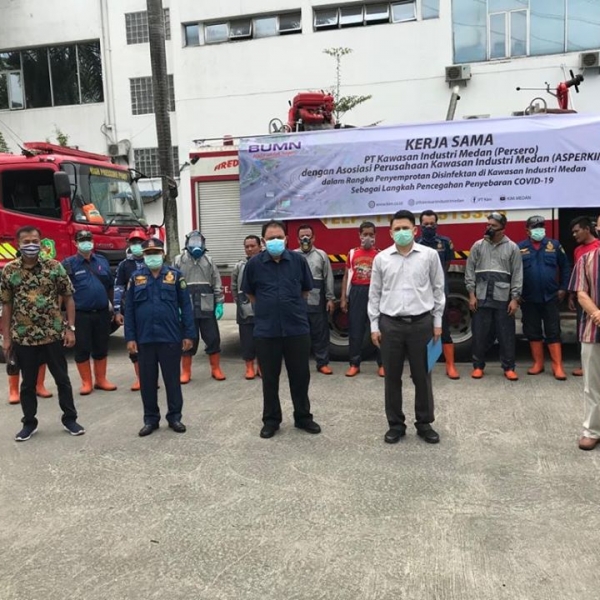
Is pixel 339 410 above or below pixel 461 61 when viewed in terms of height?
below

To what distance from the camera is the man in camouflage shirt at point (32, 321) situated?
5207 millimetres

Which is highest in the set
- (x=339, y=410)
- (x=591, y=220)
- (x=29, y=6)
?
(x=29, y=6)

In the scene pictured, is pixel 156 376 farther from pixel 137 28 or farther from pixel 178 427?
pixel 137 28

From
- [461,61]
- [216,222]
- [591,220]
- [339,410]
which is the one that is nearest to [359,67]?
[461,61]

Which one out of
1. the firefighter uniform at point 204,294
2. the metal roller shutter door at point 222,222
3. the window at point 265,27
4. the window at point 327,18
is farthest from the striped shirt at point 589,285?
the window at point 265,27

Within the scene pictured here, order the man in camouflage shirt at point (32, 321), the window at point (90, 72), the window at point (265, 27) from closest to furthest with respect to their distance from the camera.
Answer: the man in camouflage shirt at point (32, 321)
the window at point (265, 27)
the window at point (90, 72)

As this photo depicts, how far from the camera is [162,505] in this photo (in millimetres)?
3891

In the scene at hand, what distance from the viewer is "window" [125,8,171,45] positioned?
66.9 ft

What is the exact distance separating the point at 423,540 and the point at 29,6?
23686mm

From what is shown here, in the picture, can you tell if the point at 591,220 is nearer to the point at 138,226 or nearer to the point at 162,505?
the point at 162,505

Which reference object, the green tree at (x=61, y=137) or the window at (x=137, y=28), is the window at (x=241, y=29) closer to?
the window at (x=137, y=28)

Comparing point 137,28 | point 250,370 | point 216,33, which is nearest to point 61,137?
point 137,28

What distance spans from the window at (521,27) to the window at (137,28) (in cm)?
946

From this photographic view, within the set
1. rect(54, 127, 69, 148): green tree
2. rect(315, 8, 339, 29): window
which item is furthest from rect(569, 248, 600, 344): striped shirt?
rect(54, 127, 69, 148): green tree
